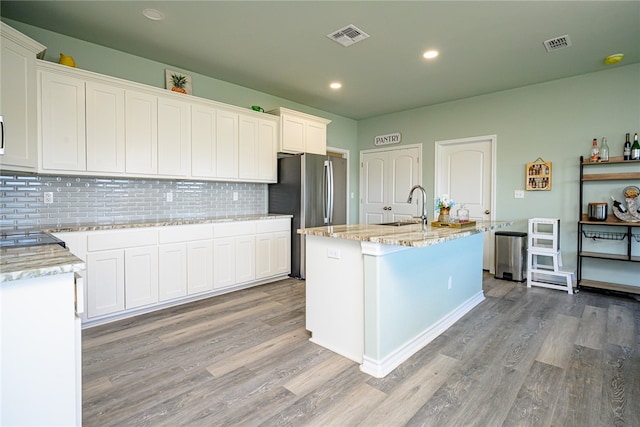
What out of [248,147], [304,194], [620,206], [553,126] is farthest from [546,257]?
[248,147]

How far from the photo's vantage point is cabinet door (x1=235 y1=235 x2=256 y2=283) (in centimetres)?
380

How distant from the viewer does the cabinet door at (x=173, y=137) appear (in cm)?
337

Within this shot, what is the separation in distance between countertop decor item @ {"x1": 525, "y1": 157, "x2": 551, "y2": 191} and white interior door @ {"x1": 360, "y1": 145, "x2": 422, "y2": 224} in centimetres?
156

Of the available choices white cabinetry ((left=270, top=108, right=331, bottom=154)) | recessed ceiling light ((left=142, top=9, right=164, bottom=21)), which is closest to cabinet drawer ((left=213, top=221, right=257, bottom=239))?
white cabinetry ((left=270, top=108, right=331, bottom=154))

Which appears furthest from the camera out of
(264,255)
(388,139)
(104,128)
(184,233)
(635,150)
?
(388,139)

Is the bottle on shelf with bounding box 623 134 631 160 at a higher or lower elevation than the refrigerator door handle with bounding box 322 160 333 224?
higher

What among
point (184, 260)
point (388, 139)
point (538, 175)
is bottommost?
point (184, 260)

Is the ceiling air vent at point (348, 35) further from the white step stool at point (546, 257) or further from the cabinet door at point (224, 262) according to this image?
the white step stool at point (546, 257)

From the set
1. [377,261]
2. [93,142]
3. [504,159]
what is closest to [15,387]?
[377,261]

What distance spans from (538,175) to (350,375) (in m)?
3.82

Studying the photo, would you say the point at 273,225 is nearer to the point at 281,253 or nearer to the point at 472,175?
the point at 281,253

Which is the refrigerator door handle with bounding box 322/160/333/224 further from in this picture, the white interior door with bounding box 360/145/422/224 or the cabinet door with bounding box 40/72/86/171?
the cabinet door with bounding box 40/72/86/171

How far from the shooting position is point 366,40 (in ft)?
10.2

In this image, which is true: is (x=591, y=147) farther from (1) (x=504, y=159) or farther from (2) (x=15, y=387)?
(2) (x=15, y=387)
